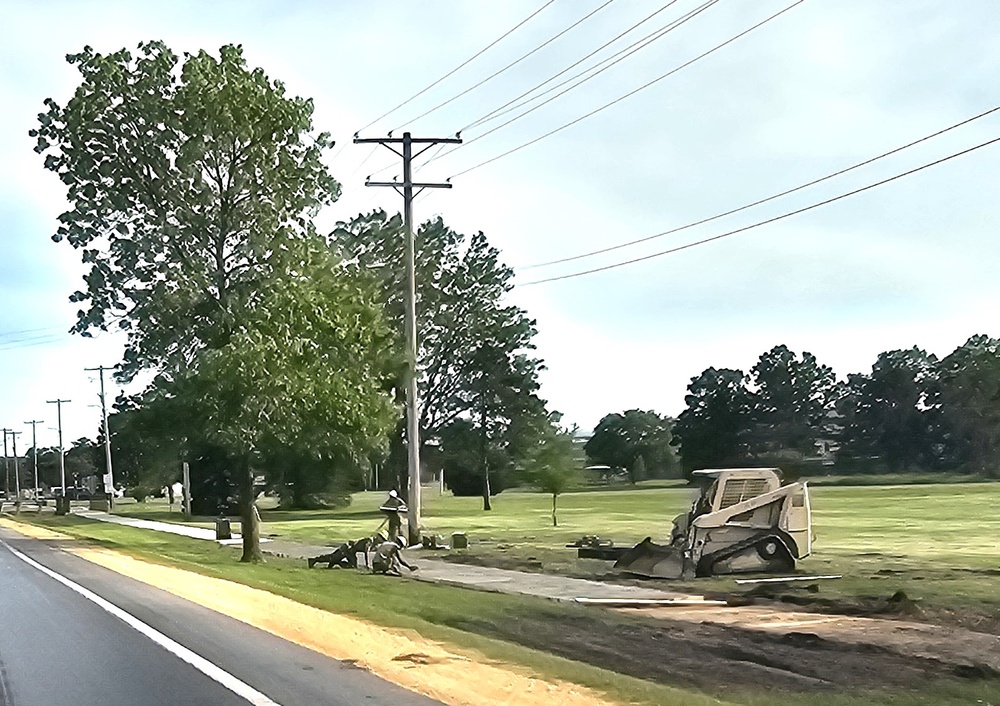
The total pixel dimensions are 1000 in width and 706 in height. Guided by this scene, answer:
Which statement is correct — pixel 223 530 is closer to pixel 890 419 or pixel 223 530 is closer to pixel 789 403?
pixel 789 403

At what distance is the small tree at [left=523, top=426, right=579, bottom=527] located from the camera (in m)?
63.7

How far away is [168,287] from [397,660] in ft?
87.4

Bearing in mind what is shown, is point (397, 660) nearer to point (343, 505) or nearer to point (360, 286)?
point (360, 286)

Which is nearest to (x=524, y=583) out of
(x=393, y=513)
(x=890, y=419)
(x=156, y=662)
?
(x=393, y=513)

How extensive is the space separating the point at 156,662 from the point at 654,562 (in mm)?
16863

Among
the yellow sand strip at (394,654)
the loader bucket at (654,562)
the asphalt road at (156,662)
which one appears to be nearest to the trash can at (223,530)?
the loader bucket at (654,562)

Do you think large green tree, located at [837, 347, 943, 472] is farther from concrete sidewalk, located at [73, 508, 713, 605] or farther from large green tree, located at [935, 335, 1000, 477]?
concrete sidewalk, located at [73, 508, 713, 605]

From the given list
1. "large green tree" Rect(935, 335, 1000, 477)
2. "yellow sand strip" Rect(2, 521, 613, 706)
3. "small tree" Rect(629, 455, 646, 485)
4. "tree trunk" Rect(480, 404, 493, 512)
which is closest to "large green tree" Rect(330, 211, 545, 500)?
"tree trunk" Rect(480, 404, 493, 512)

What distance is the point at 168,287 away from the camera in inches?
1528

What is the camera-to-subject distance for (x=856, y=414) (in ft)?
318

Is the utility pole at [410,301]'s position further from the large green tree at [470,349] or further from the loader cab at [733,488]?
the large green tree at [470,349]

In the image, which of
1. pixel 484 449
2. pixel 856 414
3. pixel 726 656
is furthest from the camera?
pixel 856 414

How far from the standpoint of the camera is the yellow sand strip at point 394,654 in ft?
38.3

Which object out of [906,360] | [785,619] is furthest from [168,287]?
[906,360]
